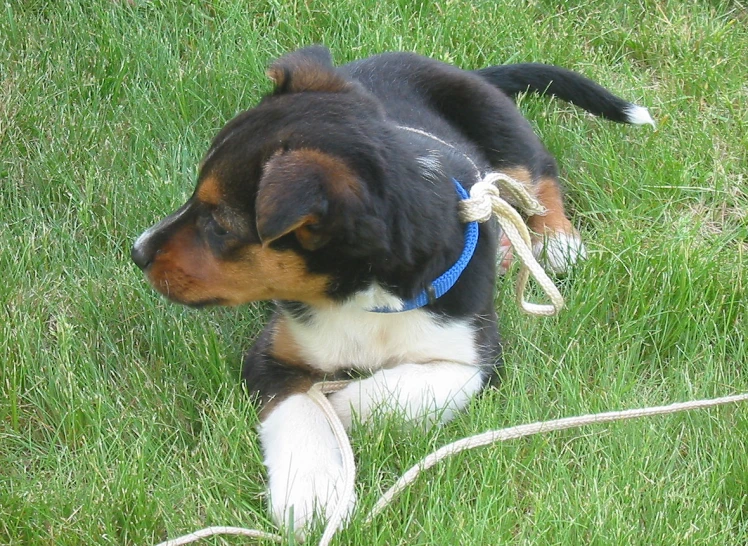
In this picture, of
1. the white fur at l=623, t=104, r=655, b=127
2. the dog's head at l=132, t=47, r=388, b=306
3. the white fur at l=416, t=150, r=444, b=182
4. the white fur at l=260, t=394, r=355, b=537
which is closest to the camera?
the dog's head at l=132, t=47, r=388, b=306

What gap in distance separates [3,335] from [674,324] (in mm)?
2526

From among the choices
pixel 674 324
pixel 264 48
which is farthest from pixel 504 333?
pixel 264 48

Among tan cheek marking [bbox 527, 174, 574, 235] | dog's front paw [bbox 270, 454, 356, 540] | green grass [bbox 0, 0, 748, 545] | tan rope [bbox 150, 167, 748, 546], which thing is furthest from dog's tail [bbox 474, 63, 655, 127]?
dog's front paw [bbox 270, 454, 356, 540]

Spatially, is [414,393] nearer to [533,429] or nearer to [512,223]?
[533,429]

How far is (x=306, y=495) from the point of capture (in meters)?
2.99

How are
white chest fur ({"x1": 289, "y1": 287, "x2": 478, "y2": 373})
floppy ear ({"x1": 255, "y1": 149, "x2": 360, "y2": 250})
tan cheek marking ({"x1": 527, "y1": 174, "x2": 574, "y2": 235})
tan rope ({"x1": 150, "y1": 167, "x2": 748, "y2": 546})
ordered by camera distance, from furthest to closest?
1. tan cheek marking ({"x1": 527, "y1": 174, "x2": 574, "y2": 235})
2. white chest fur ({"x1": 289, "y1": 287, "x2": 478, "y2": 373})
3. tan rope ({"x1": 150, "y1": 167, "x2": 748, "y2": 546})
4. floppy ear ({"x1": 255, "y1": 149, "x2": 360, "y2": 250})

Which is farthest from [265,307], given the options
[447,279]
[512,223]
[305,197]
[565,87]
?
[565,87]

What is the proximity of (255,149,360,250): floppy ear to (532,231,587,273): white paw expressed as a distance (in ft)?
5.09

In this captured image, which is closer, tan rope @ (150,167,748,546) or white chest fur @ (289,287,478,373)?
tan rope @ (150,167,748,546)

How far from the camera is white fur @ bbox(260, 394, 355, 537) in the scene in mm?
2947

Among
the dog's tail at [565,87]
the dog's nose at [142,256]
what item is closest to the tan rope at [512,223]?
the dog's nose at [142,256]

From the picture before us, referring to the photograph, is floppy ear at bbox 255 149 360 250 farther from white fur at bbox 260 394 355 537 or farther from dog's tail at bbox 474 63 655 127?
dog's tail at bbox 474 63 655 127

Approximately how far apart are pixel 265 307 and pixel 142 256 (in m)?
0.79

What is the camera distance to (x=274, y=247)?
298 cm
